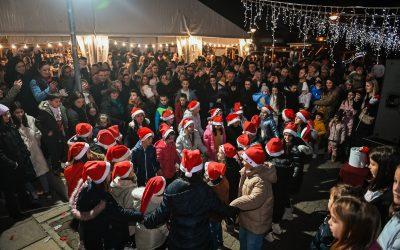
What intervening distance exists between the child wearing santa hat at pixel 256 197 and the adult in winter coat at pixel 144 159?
1926mm

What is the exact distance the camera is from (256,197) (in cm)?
364

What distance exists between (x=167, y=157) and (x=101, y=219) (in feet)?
7.58

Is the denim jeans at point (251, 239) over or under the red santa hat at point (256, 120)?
under

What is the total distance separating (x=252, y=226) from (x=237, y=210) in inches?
17.2

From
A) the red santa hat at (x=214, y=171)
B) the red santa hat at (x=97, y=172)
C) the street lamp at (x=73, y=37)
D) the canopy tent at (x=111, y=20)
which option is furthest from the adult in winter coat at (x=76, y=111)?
the red santa hat at (x=214, y=171)

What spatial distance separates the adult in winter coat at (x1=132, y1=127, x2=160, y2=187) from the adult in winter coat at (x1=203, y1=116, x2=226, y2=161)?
5.14 ft

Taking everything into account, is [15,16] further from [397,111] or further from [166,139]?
[397,111]

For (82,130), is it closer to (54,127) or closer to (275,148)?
(54,127)

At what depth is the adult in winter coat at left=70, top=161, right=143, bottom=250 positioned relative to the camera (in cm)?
333

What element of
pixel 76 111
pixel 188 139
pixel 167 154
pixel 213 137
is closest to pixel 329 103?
pixel 213 137

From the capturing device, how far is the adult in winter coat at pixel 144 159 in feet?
16.8

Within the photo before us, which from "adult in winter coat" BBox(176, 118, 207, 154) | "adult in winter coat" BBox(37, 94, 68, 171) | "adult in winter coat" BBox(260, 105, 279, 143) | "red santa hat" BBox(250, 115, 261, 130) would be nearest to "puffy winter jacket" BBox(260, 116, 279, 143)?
"adult in winter coat" BBox(260, 105, 279, 143)

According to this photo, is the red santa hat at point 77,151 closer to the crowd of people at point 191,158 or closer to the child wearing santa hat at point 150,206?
A: the crowd of people at point 191,158

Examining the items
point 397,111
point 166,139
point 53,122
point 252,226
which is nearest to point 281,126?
point 397,111
